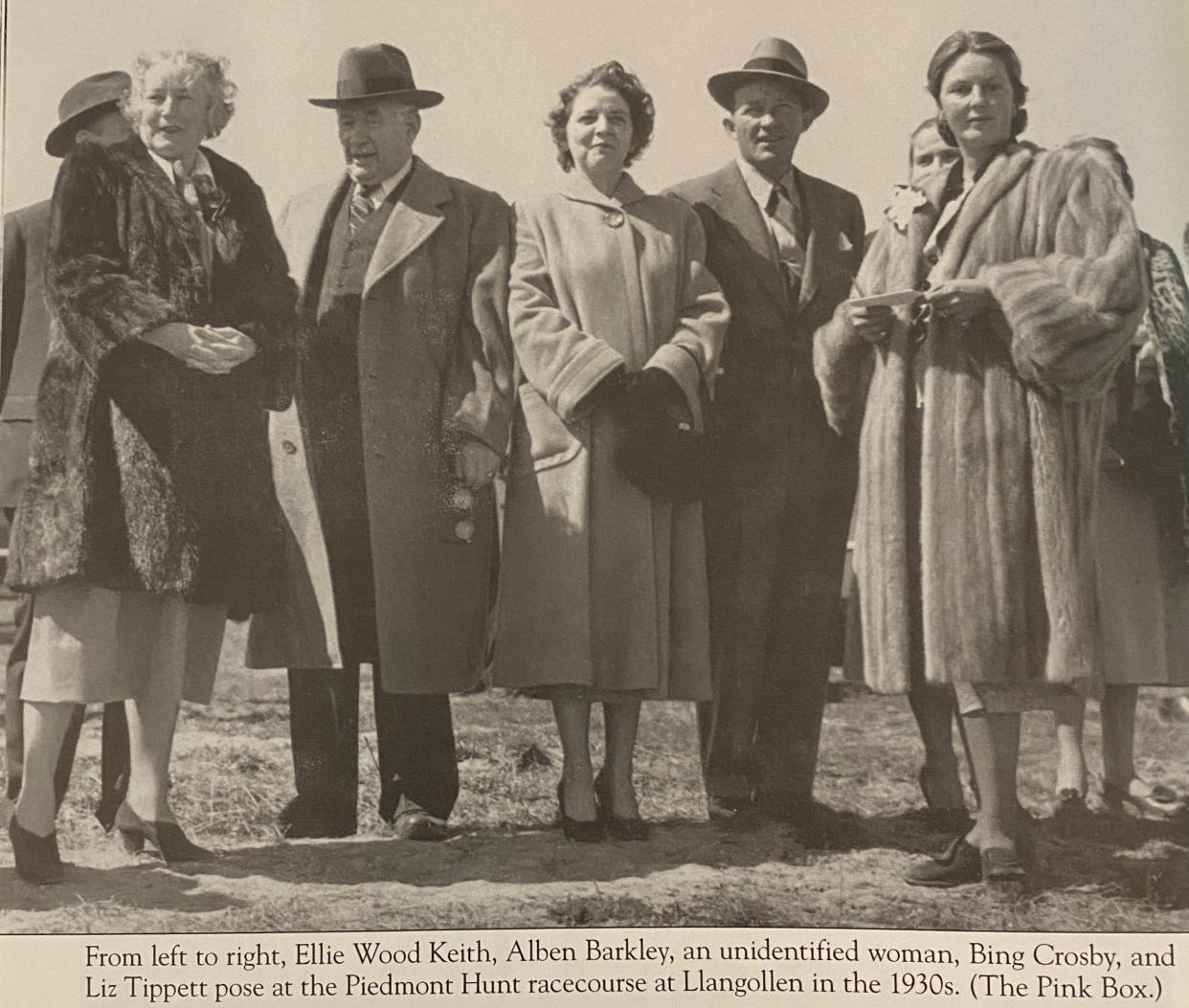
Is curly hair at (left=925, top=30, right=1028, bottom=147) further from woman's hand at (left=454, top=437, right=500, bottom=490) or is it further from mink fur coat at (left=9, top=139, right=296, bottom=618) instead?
mink fur coat at (left=9, top=139, right=296, bottom=618)

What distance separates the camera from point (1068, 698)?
339 inches

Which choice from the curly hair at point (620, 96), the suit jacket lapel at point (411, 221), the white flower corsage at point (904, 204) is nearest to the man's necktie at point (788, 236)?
the white flower corsage at point (904, 204)

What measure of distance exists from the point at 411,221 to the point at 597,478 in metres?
1.35

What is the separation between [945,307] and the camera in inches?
344

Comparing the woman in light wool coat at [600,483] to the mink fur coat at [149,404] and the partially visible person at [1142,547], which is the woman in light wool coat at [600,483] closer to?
the mink fur coat at [149,404]

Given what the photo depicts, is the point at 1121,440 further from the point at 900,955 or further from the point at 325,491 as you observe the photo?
the point at 325,491

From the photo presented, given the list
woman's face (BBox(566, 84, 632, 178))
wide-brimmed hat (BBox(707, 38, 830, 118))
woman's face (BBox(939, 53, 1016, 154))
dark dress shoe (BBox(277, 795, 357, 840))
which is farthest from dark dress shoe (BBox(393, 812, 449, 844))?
woman's face (BBox(939, 53, 1016, 154))

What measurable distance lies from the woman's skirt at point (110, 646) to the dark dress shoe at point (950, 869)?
295 cm

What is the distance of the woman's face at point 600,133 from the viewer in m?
9.09

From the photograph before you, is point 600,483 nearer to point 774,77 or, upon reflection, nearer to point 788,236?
point 788,236

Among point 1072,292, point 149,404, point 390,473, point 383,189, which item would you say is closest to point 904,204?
point 1072,292

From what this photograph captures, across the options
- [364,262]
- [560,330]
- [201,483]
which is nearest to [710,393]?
[560,330]

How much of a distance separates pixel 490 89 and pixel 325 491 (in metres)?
1.93

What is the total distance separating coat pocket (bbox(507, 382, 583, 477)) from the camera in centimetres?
880
